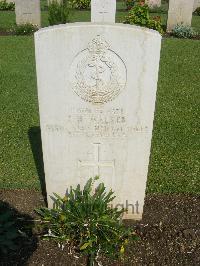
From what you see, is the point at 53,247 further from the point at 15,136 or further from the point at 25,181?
the point at 15,136

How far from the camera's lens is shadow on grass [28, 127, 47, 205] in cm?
450

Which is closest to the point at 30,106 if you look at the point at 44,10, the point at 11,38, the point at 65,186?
the point at 65,186

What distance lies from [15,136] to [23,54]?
17.0 feet

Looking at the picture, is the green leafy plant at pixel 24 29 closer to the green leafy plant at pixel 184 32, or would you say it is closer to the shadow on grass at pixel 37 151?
the green leafy plant at pixel 184 32

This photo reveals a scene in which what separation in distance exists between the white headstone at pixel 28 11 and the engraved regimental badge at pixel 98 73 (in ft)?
36.7

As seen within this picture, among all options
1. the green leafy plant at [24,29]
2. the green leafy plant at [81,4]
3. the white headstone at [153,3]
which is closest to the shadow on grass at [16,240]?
the green leafy plant at [24,29]

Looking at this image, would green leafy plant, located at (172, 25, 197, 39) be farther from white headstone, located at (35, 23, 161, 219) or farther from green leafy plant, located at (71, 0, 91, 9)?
white headstone, located at (35, 23, 161, 219)

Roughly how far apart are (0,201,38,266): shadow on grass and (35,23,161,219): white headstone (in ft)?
1.36

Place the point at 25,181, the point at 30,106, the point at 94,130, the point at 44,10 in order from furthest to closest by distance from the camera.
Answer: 1. the point at 44,10
2. the point at 30,106
3. the point at 25,181
4. the point at 94,130

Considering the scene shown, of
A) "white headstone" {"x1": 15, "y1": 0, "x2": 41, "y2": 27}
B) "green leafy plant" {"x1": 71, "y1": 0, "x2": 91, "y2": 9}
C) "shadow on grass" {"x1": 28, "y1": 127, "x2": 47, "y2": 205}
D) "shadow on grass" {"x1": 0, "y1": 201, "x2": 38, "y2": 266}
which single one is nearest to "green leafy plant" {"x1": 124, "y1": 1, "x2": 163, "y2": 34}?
"white headstone" {"x1": 15, "y1": 0, "x2": 41, "y2": 27}

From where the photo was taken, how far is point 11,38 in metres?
12.0

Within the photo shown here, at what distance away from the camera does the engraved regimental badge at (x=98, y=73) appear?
2955mm

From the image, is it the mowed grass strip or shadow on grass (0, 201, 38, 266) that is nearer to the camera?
shadow on grass (0, 201, 38, 266)

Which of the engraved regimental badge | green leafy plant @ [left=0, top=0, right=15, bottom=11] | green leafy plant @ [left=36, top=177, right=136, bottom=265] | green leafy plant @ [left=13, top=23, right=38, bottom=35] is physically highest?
the engraved regimental badge
